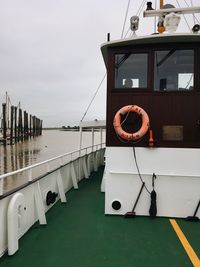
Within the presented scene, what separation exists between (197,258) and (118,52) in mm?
4007

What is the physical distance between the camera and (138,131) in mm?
5551

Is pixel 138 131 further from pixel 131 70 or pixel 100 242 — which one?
pixel 100 242

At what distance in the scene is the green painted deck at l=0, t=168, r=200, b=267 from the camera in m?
3.83

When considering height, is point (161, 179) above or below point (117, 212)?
above

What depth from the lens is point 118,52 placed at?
5.73 metres

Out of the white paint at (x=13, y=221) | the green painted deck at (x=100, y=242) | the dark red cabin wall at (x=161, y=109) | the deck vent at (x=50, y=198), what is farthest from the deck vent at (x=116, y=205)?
the white paint at (x=13, y=221)

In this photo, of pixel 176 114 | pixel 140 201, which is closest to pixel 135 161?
pixel 140 201

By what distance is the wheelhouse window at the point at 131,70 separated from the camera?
5684 mm

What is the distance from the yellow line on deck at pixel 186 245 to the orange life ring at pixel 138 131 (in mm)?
1776

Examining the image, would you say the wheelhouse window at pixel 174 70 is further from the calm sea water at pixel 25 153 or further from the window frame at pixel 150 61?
the calm sea water at pixel 25 153

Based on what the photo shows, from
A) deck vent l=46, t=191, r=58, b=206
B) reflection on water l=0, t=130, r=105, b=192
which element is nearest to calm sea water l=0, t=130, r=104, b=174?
reflection on water l=0, t=130, r=105, b=192

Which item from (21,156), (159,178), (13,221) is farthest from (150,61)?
(21,156)

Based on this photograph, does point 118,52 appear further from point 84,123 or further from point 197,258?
point 197,258

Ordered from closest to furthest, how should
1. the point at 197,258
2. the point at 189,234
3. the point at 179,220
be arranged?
1. the point at 197,258
2. the point at 189,234
3. the point at 179,220
